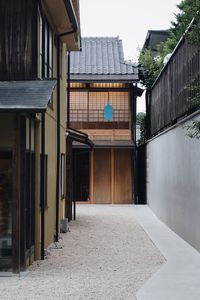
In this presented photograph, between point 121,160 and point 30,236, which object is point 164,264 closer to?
point 30,236

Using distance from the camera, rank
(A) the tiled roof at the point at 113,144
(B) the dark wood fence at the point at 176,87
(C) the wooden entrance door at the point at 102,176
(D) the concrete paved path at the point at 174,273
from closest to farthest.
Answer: (D) the concrete paved path at the point at 174,273 < (B) the dark wood fence at the point at 176,87 < (A) the tiled roof at the point at 113,144 < (C) the wooden entrance door at the point at 102,176

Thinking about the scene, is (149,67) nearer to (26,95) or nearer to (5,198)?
(5,198)

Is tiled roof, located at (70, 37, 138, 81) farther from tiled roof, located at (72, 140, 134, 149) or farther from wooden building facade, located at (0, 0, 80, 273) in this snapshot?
wooden building facade, located at (0, 0, 80, 273)

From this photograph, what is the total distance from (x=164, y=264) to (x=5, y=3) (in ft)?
18.3

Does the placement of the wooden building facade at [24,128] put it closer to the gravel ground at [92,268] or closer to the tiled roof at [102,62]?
the gravel ground at [92,268]

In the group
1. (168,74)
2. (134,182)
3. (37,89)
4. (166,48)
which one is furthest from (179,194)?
(166,48)

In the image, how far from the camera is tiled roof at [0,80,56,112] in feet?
30.0

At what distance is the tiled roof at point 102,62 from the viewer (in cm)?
2728

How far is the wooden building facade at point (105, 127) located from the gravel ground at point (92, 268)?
990 centimetres

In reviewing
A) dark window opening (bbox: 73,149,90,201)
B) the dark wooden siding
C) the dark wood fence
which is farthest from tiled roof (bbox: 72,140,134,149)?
the dark wooden siding

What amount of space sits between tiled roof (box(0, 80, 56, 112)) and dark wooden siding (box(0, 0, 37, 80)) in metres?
0.40

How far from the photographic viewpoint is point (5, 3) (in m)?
11.3

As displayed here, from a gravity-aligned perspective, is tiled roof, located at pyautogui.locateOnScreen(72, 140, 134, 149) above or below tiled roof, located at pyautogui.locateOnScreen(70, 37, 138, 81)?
below

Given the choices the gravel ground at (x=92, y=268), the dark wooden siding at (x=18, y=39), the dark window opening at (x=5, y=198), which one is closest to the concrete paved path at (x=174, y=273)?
the gravel ground at (x=92, y=268)
